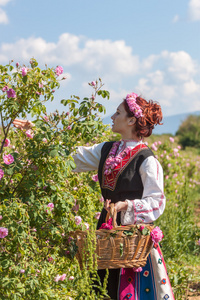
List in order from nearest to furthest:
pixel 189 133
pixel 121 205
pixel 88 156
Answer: pixel 121 205 < pixel 88 156 < pixel 189 133

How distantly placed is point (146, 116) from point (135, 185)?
0.42m

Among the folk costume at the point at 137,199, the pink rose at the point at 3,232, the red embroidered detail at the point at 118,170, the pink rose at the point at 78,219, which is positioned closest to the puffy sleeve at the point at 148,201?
the folk costume at the point at 137,199

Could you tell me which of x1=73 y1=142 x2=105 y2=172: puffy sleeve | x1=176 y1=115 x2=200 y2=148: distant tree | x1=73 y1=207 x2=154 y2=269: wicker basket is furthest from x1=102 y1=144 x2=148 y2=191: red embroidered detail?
x1=176 y1=115 x2=200 y2=148: distant tree

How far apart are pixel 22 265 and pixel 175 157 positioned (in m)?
5.65

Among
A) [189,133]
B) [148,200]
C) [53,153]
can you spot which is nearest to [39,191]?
[53,153]

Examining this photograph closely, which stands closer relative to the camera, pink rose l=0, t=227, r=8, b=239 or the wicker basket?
the wicker basket

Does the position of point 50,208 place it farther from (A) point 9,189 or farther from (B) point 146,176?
(B) point 146,176

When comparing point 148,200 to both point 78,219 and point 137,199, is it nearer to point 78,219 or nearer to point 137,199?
point 137,199

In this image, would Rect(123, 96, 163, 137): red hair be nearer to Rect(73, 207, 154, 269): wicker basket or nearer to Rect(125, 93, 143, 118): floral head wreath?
Rect(125, 93, 143, 118): floral head wreath

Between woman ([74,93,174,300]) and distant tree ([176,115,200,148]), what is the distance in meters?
22.9

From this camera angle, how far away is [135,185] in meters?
2.44

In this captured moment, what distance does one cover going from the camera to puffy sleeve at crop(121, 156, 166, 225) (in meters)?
2.28

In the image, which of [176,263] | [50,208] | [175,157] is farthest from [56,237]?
[175,157]

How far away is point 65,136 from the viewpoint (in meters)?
2.47
